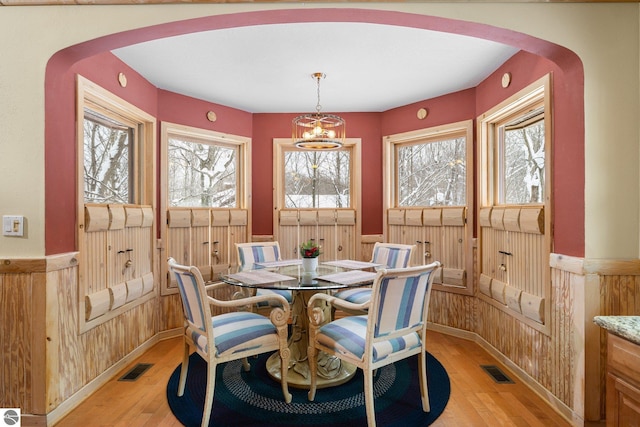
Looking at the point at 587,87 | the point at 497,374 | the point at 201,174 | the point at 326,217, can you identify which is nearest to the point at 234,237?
the point at 201,174

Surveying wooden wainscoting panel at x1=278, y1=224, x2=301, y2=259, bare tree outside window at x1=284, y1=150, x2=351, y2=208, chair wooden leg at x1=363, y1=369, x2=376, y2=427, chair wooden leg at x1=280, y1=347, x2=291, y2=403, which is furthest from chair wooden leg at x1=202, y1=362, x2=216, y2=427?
bare tree outside window at x1=284, y1=150, x2=351, y2=208

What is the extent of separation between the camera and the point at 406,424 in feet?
6.56

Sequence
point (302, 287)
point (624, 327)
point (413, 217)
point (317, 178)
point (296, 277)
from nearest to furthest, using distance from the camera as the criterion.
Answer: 1. point (624, 327)
2. point (302, 287)
3. point (296, 277)
4. point (413, 217)
5. point (317, 178)

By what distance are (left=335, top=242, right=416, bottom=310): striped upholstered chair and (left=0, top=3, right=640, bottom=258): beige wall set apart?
1399 millimetres

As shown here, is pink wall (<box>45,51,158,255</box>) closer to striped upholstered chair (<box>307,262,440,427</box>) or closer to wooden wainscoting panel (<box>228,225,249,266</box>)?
striped upholstered chair (<box>307,262,440,427</box>)

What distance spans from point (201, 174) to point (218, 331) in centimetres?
226

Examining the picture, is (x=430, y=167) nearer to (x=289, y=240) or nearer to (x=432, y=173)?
(x=432, y=173)

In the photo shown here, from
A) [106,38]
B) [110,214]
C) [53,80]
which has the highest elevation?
[106,38]

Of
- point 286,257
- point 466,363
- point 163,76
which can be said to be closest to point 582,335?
point 466,363

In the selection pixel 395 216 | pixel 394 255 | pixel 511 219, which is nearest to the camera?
pixel 511 219

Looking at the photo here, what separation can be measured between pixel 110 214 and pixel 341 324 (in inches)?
74.8

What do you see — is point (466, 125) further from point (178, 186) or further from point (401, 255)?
point (178, 186)

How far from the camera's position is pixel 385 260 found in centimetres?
332

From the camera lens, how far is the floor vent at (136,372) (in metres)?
2.58
